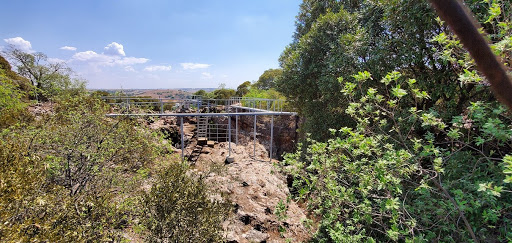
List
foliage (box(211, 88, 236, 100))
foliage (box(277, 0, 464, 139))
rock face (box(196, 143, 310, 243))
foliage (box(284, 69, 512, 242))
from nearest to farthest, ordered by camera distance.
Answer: foliage (box(284, 69, 512, 242))
foliage (box(277, 0, 464, 139))
rock face (box(196, 143, 310, 243))
foliage (box(211, 88, 236, 100))

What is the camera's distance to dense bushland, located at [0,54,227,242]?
1.66 metres

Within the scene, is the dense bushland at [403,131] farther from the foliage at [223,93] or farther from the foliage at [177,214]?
the foliage at [223,93]

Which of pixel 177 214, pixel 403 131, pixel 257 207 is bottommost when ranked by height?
pixel 257 207

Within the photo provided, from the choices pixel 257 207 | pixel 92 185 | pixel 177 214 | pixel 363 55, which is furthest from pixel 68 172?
pixel 363 55

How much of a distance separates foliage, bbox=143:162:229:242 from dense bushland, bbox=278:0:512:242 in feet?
4.29

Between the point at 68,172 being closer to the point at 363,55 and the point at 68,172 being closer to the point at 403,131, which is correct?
the point at 403,131

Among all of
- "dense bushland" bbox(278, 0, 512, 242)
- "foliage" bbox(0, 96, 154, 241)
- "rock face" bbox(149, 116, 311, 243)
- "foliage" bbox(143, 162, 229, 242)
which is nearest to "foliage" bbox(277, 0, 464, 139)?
"dense bushland" bbox(278, 0, 512, 242)

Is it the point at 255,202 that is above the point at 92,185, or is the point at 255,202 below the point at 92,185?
below

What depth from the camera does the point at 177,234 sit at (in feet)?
7.07

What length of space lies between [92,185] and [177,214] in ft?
3.87

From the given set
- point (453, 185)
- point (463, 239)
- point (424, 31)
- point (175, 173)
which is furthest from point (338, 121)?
point (175, 173)

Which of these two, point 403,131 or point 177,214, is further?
point 403,131

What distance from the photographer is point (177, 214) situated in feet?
7.16

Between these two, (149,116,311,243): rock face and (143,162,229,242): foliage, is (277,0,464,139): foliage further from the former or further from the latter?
(143,162,229,242): foliage
